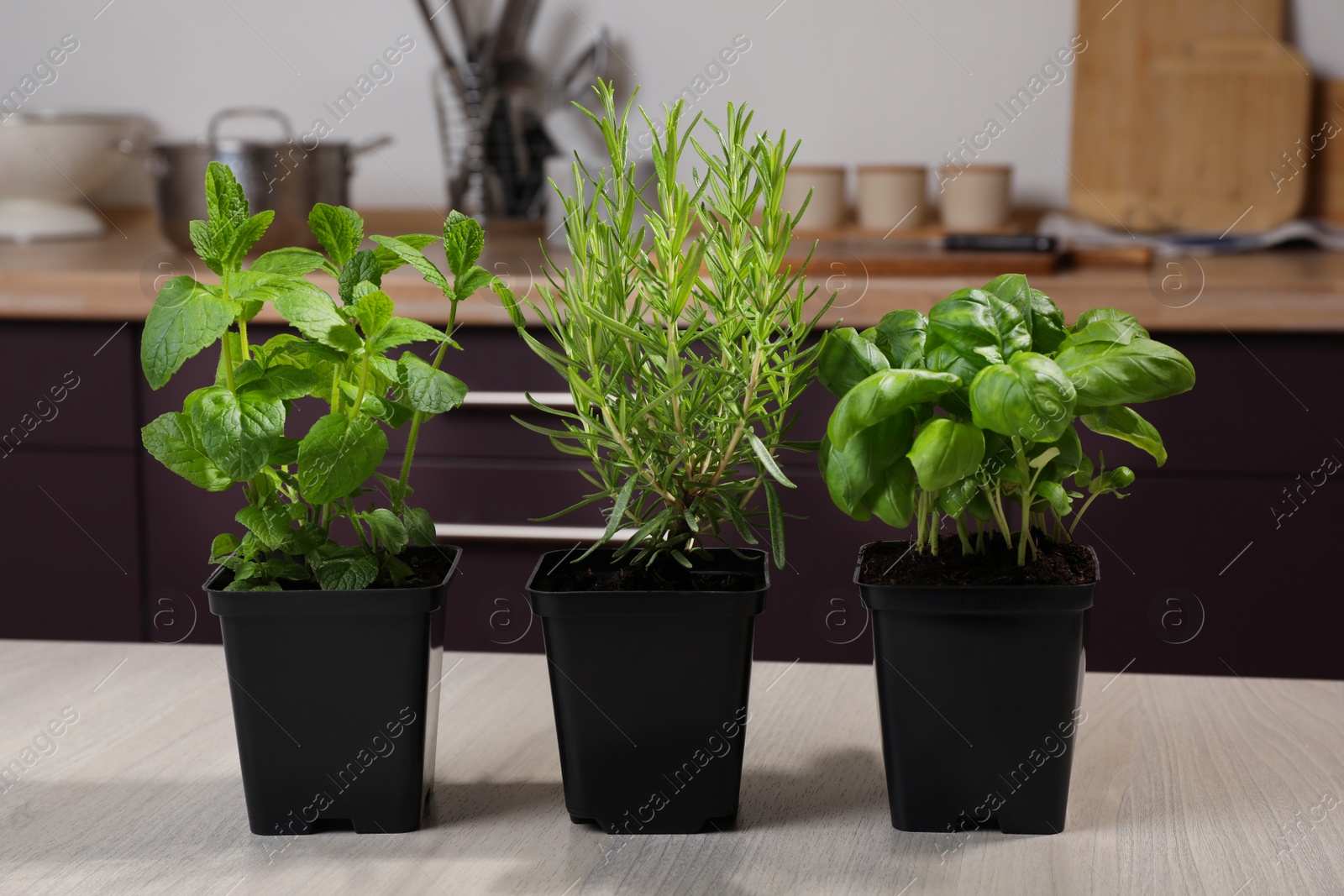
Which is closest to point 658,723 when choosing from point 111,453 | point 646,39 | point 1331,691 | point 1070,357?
point 1070,357

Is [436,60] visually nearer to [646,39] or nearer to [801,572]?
[646,39]

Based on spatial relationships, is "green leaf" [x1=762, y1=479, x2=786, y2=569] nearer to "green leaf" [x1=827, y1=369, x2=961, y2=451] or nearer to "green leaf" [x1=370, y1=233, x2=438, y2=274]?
"green leaf" [x1=827, y1=369, x2=961, y2=451]

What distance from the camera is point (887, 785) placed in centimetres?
59

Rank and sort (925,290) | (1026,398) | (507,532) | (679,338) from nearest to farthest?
(1026,398) < (679,338) < (925,290) < (507,532)

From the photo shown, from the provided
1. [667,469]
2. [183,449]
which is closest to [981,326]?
[667,469]

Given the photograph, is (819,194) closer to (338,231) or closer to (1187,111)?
(1187,111)

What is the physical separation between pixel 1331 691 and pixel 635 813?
0.47m

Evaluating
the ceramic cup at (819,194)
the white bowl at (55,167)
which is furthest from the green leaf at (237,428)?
the white bowl at (55,167)

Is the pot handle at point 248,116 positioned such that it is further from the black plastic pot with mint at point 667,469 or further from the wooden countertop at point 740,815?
the black plastic pot with mint at point 667,469

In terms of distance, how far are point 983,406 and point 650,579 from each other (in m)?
0.19

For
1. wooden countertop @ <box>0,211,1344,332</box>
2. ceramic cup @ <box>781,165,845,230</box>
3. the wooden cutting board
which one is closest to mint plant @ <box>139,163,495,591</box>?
wooden countertop @ <box>0,211,1344,332</box>

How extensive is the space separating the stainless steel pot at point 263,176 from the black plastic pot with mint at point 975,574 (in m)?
1.49

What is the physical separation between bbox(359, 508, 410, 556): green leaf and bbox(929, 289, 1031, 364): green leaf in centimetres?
27

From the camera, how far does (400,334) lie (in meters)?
0.56
